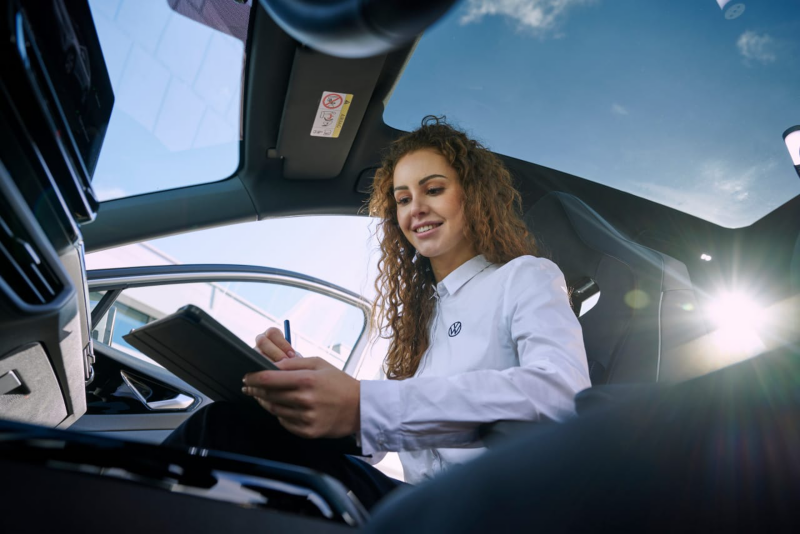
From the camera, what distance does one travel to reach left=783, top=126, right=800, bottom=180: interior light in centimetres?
181

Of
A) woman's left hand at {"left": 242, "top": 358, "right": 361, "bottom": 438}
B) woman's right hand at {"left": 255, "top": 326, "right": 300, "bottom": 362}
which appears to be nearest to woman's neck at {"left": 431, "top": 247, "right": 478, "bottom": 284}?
woman's right hand at {"left": 255, "top": 326, "right": 300, "bottom": 362}

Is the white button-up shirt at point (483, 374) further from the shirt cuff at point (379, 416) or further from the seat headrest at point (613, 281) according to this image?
the seat headrest at point (613, 281)

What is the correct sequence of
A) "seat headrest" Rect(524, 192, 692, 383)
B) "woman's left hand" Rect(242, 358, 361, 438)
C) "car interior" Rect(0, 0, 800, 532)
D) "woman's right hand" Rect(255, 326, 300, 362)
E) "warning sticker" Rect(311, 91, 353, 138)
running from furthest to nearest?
1. "warning sticker" Rect(311, 91, 353, 138)
2. "seat headrest" Rect(524, 192, 692, 383)
3. "woman's right hand" Rect(255, 326, 300, 362)
4. "woman's left hand" Rect(242, 358, 361, 438)
5. "car interior" Rect(0, 0, 800, 532)

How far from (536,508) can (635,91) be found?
250cm

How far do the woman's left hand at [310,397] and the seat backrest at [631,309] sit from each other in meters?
0.80

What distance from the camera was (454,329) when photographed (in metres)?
1.19

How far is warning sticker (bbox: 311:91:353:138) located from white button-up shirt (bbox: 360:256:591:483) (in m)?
0.98

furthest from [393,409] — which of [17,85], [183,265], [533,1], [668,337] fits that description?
[533,1]

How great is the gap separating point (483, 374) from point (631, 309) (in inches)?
29.7

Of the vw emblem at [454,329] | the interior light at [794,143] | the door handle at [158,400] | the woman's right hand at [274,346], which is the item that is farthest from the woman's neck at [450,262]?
the interior light at [794,143]

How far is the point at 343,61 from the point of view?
1.75m

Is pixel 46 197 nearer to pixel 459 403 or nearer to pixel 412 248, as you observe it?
pixel 459 403

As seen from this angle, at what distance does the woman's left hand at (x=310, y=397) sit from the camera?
2.35 feet

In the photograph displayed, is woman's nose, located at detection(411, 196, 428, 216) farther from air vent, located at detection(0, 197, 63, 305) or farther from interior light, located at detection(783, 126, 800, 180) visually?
interior light, located at detection(783, 126, 800, 180)
